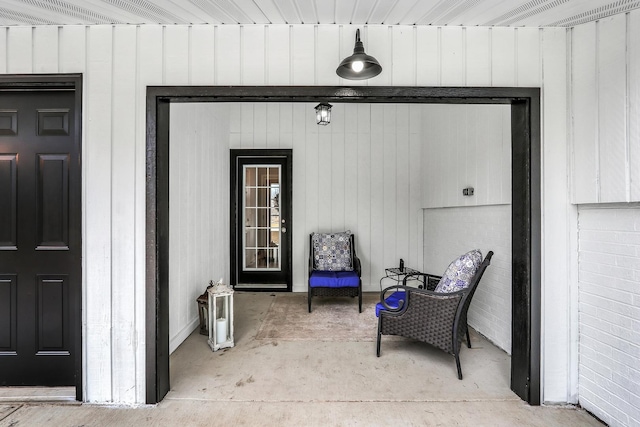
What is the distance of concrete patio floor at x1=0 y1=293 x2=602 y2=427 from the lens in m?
1.93

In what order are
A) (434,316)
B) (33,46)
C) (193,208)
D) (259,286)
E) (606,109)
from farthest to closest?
(259,286), (193,208), (434,316), (33,46), (606,109)

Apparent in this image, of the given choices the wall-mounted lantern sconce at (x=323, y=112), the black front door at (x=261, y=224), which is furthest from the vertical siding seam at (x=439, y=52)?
the black front door at (x=261, y=224)

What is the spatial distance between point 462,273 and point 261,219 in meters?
3.34

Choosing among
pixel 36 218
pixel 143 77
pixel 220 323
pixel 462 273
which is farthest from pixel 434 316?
pixel 36 218

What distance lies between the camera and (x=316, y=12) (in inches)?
76.5

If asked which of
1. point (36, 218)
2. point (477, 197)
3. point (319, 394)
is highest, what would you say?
point (477, 197)

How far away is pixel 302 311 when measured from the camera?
402cm

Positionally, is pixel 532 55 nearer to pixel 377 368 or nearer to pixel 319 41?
pixel 319 41

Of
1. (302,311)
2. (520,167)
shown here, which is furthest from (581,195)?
(302,311)

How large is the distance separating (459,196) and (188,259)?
3.12 m

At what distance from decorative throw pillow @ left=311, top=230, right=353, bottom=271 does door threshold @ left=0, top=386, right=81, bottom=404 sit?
295 centimetres

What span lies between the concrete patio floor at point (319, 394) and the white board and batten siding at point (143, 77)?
0.20m

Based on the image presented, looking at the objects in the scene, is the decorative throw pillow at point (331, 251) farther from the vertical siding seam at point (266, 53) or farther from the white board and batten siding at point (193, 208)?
the vertical siding seam at point (266, 53)

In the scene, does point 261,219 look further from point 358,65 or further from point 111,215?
point 358,65
